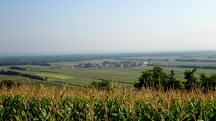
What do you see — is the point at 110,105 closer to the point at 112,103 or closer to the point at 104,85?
the point at 112,103

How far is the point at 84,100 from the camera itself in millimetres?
11062

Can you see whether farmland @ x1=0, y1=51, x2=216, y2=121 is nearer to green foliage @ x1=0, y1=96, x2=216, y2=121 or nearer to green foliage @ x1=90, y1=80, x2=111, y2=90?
green foliage @ x1=0, y1=96, x2=216, y2=121

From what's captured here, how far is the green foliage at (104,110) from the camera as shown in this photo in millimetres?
7027

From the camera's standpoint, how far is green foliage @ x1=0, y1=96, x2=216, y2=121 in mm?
7027

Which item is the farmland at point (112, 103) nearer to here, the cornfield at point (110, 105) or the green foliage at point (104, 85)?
the cornfield at point (110, 105)

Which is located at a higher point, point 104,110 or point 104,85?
point 104,110

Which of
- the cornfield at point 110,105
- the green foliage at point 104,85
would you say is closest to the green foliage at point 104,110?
the cornfield at point 110,105

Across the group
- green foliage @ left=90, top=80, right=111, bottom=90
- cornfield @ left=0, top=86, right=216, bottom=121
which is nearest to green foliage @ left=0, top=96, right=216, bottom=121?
cornfield @ left=0, top=86, right=216, bottom=121

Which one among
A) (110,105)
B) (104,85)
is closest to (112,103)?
(110,105)

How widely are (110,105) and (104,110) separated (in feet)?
2.69

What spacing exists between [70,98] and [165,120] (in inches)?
202

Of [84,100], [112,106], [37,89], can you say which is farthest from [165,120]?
[37,89]

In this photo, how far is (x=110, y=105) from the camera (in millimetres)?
9523

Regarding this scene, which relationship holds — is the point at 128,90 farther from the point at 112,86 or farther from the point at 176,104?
the point at 176,104
